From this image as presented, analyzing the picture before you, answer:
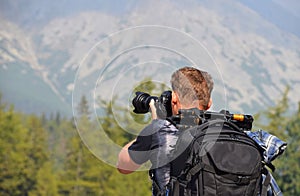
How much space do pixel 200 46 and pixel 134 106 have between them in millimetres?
613

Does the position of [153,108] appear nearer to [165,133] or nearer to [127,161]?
[165,133]

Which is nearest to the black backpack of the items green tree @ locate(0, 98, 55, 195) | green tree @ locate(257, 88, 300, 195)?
green tree @ locate(257, 88, 300, 195)

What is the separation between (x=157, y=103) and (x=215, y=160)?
2.24 feet

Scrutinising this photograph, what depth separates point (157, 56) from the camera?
391 centimetres

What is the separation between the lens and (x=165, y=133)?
3.76 meters

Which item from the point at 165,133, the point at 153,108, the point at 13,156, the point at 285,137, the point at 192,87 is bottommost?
the point at 13,156

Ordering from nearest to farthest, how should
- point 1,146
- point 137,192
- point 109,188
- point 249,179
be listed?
point 249,179, point 137,192, point 109,188, point 1,146

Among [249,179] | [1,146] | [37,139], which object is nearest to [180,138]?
[249,179]

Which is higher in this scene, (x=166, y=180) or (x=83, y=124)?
(x=83, y=124)

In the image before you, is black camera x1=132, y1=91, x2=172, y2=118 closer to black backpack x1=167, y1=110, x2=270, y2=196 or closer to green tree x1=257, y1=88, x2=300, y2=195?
black backpack x1=167, y1=110, x2=270, y2=196

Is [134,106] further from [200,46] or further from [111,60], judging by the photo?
[200,46]

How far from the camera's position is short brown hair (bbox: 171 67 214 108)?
358cm

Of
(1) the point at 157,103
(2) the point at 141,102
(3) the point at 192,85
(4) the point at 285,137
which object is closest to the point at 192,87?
(3) the point at 192,85

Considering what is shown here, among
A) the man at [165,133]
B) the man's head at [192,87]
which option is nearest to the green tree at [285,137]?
the man at [165,133]
